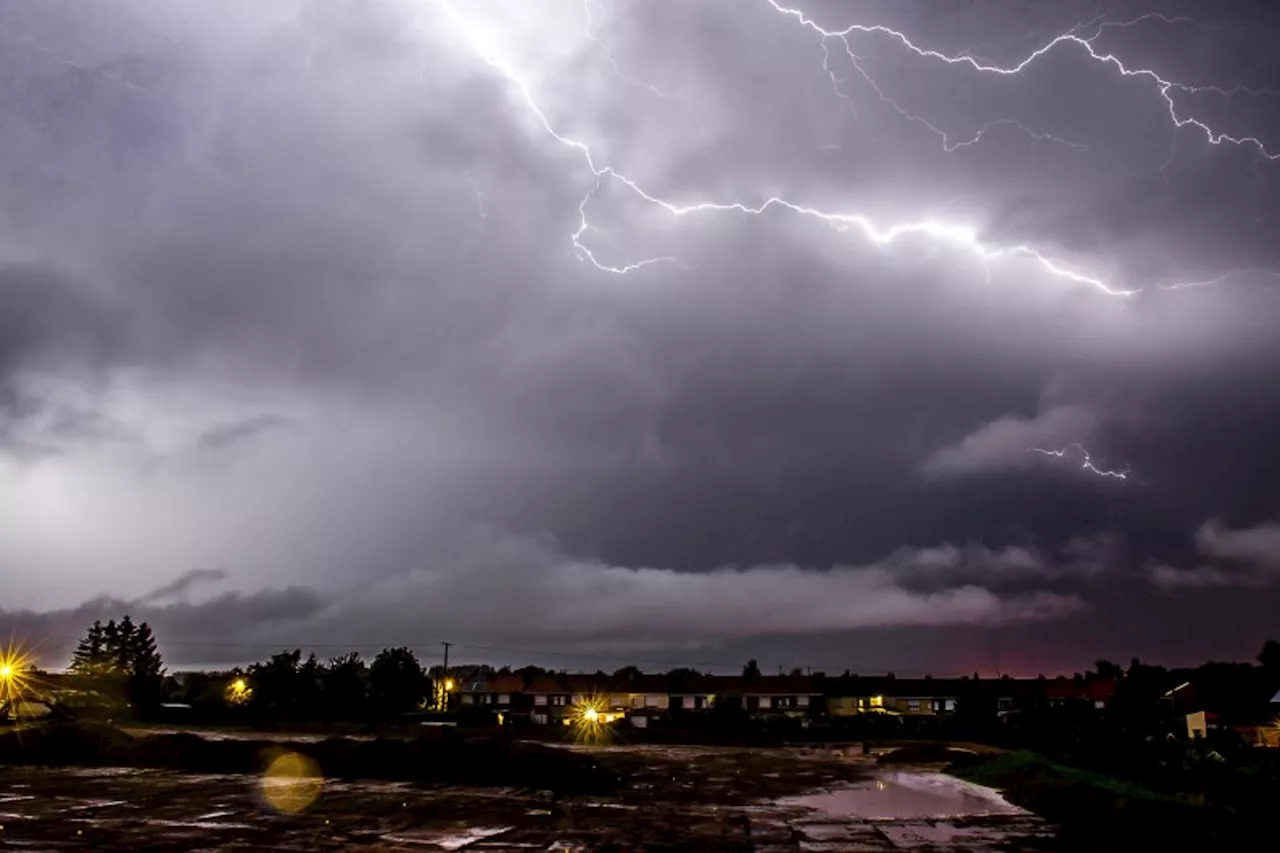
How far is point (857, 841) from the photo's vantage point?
18.5 meters

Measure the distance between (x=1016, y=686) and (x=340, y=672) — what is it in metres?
63.7

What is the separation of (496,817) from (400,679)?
56774 mm

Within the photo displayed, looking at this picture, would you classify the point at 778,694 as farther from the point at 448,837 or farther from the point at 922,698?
the point at 448,837

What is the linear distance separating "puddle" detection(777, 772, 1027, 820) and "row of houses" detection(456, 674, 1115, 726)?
58.0 meters

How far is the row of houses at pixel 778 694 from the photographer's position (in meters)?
90.6

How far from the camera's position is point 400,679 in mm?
74188

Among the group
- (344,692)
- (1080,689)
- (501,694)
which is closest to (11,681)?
(344,692)

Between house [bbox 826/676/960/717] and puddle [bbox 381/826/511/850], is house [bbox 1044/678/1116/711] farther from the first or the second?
puddle [bbox 381/826/511/850]

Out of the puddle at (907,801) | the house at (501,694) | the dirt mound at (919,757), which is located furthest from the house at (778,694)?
the puddle at (907,801)

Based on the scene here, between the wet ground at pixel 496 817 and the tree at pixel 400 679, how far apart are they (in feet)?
138

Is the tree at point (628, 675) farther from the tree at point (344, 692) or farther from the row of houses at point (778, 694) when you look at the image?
the tree at point (344, 692)

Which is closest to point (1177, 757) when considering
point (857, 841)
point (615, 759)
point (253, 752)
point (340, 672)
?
point (857, 841)

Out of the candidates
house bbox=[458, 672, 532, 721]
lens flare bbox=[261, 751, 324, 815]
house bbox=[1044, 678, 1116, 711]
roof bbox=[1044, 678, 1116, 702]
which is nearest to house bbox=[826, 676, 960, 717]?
house bbox=[1044, 678, 1116, 711]

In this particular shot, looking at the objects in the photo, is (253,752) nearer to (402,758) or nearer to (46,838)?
(402,758)
